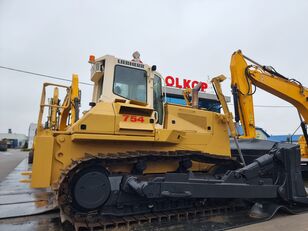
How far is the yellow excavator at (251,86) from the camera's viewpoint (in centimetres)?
633

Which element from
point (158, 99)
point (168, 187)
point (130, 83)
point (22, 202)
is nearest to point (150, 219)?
point (168, 187)

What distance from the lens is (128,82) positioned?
5383mm

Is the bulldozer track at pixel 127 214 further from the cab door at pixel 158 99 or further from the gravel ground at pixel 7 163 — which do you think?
the gravel ground at pixel 7 163

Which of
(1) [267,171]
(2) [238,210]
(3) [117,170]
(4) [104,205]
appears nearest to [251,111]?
(1) [267,171]

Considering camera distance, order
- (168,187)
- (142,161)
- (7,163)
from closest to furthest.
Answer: (168,187), (142,161), (7,163)

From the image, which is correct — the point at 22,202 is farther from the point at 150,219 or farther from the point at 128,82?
the point at 128,82

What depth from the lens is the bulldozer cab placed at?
17.1ft

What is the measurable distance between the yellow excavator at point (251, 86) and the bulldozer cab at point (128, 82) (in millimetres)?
2039

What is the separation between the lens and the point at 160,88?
18.9 feet

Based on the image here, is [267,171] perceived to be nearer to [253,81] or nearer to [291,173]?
[291,173]

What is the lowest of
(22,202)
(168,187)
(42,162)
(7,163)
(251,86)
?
(22,202)

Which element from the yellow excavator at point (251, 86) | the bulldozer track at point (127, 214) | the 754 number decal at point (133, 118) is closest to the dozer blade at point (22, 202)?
the bulldozer track at point (127, 214)

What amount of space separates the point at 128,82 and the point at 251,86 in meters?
3.20

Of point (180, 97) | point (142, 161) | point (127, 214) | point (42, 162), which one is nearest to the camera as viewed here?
point (42, 162)
